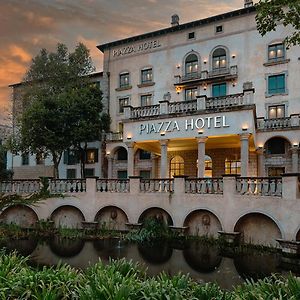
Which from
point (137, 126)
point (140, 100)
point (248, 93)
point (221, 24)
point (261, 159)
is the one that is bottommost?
point (261, 159)

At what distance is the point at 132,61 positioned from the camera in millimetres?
33625

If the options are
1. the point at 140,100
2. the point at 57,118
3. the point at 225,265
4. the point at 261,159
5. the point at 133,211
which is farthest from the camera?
the point at 140,100

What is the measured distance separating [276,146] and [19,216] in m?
20.4

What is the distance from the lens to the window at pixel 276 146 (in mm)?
27016

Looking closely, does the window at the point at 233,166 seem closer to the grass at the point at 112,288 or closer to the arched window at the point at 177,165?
the arched window at the point at 177,165

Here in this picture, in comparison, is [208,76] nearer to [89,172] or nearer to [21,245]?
[89,172]

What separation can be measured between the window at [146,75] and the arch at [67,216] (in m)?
17.1

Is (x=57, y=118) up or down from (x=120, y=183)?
up

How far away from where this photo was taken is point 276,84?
27719 millimetres

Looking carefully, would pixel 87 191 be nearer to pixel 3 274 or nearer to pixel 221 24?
pixel 3 274

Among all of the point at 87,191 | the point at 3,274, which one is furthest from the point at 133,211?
the point at 3,274

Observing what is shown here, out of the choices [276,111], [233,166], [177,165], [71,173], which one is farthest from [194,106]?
[71,173]

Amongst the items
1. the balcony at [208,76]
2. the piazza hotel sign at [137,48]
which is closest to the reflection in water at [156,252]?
the balcony at [208,76]

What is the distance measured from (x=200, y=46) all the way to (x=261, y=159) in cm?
1188
